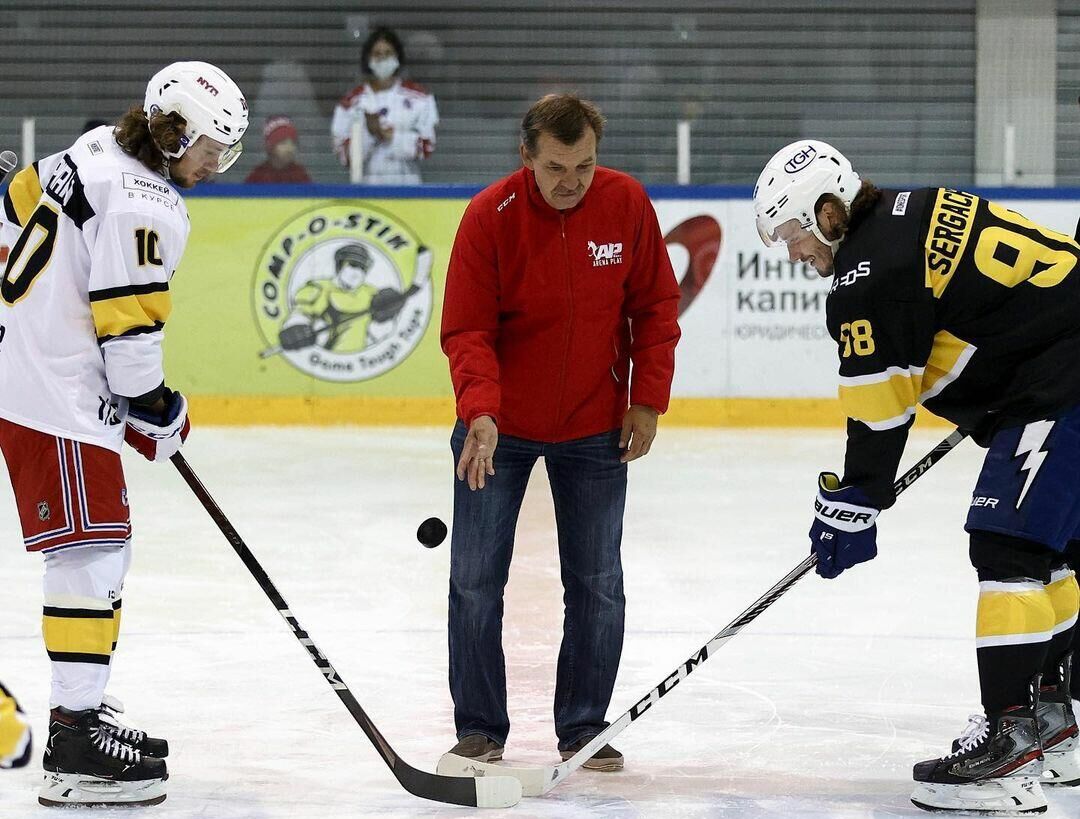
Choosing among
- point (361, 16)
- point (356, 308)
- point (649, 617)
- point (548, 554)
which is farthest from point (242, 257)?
point (649, 617)

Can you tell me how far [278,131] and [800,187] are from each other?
6307 mm

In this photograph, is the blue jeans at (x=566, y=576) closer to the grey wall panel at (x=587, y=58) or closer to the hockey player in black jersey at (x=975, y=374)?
the hockey player in black jersey at (x=975, y=374)

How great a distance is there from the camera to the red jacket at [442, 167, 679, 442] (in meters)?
3.16

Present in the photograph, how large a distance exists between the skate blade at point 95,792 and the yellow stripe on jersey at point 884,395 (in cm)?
147

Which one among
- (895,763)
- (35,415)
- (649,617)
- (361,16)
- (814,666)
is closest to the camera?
(35,415)

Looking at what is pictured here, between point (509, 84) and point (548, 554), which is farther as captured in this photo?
point (509, 84)

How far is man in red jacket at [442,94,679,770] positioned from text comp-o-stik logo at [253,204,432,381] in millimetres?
4910

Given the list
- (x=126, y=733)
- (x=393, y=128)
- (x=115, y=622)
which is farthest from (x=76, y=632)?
(x=393, y=128)

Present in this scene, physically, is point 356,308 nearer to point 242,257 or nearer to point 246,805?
point 242,257

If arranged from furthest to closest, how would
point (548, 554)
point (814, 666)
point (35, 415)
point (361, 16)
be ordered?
point (361, 16), point (548, 554), point (814, 666), point (35, 415)

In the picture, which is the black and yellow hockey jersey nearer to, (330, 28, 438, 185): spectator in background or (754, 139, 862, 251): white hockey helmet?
(754, 139, 862, 251): white hockey helmet

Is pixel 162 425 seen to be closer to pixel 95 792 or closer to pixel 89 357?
pixel 89 357

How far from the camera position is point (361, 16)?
9.73 metres

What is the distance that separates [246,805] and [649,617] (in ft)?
5.59
